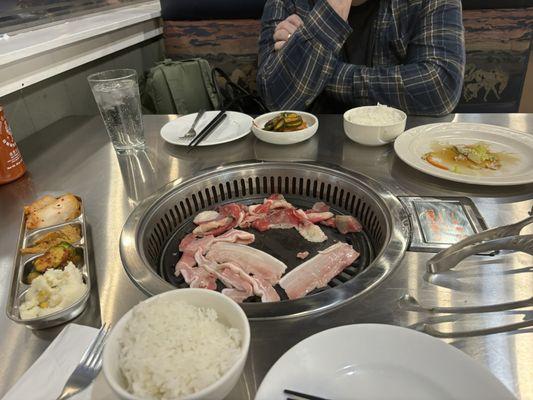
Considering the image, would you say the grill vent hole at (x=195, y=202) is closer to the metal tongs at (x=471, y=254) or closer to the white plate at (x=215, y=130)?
the white plate at (x=215, y=130)

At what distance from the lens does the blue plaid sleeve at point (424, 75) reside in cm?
206

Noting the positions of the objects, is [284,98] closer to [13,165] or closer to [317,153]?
[317,153]

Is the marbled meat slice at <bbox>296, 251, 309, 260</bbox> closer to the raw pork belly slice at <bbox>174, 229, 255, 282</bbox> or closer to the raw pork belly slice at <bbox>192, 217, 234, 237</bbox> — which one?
the raw pork belly slice at <bbox>174, 229, 255, 282</bbox>

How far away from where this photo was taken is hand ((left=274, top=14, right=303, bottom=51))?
2.23m

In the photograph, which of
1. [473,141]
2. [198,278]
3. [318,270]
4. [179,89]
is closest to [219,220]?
[198,278]

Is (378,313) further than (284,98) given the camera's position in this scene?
No

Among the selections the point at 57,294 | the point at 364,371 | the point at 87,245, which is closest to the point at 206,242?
the point at 87,245

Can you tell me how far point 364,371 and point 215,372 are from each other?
282mm

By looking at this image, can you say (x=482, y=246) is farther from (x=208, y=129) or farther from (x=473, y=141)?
(x=208, y=129)

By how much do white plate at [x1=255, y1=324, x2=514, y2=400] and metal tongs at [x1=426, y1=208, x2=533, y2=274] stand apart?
33cm

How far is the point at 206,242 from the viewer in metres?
1.33

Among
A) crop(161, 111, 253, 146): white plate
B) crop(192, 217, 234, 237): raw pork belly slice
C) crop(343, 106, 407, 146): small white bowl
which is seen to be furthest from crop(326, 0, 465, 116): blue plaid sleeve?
crop(192, 217, 234, 237): raw pork belly slice

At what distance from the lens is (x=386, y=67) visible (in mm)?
2223

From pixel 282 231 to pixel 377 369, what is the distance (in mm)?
745
